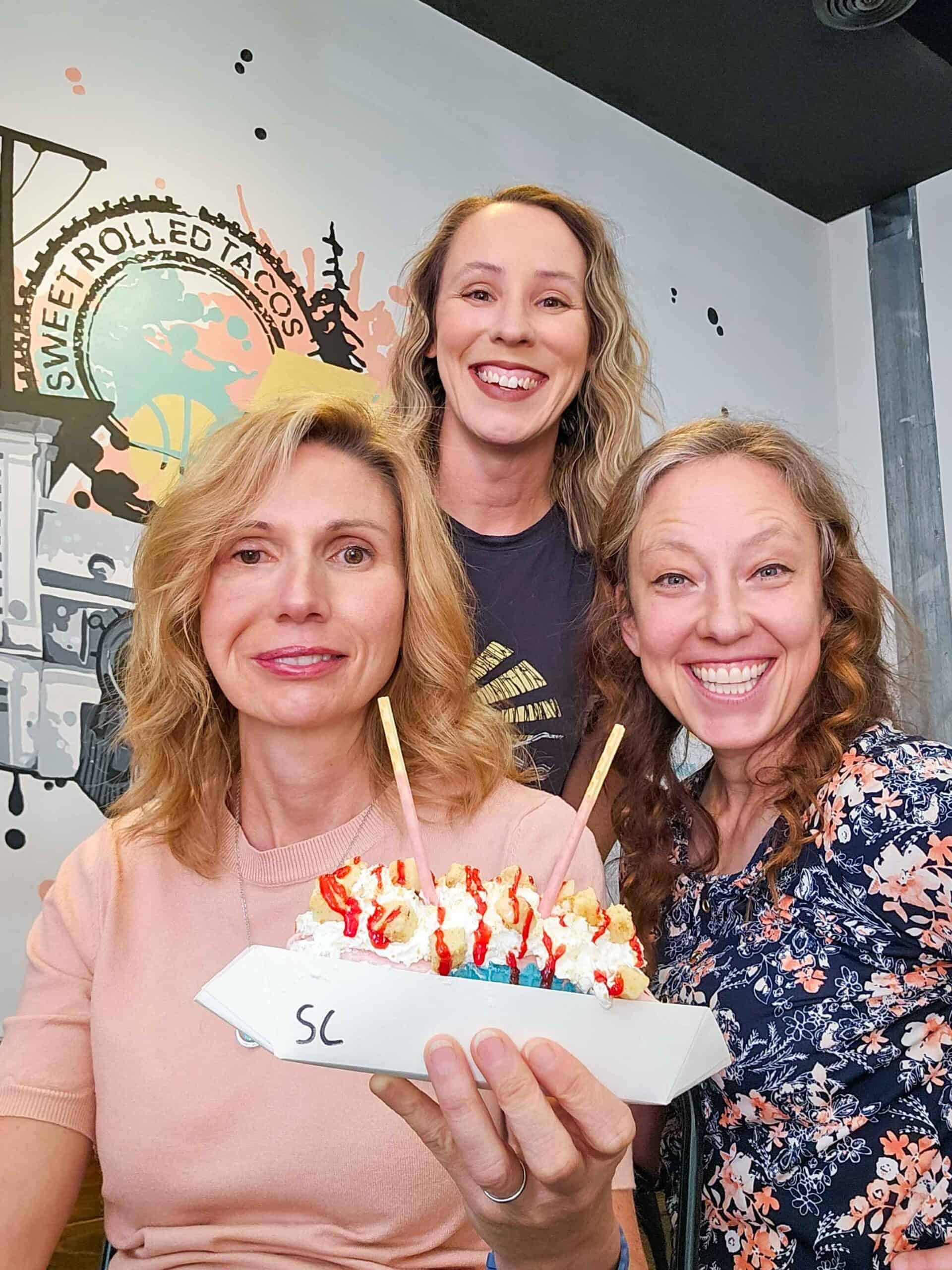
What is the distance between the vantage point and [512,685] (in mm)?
2018

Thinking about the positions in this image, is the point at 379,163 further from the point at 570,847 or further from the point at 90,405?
the point at 570,847

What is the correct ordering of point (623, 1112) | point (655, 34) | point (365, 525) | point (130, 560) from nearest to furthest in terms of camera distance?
point (623, 1112) < point (365, 525) < point (130, 560) < point (655, 34)

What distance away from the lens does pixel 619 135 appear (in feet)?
12.7

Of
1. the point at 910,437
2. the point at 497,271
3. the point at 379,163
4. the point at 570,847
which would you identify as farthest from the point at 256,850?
the point at 910,437

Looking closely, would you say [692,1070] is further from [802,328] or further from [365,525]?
[802,328]

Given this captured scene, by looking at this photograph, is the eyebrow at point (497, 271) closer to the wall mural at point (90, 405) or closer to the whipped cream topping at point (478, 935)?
the wall mural at point (90, 405)

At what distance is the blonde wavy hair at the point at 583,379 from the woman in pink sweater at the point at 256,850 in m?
0.67

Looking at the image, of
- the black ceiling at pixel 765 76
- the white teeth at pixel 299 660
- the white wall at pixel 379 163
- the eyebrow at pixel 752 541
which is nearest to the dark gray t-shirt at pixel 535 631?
the eyebrow at pixel 752 541

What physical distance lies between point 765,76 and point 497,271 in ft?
6.80

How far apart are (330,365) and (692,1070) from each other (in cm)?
225

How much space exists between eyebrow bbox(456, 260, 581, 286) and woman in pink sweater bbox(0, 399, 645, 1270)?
27.5 inches

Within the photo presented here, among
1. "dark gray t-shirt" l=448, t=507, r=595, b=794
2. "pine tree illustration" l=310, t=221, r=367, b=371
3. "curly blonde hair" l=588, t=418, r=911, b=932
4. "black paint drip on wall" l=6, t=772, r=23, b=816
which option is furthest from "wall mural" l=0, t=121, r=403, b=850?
"curly blonde hair" l=588, t=418, r=911, b=932

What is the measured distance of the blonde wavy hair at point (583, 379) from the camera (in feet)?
7.39

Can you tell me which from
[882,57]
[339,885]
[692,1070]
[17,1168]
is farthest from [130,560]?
[882,57]
